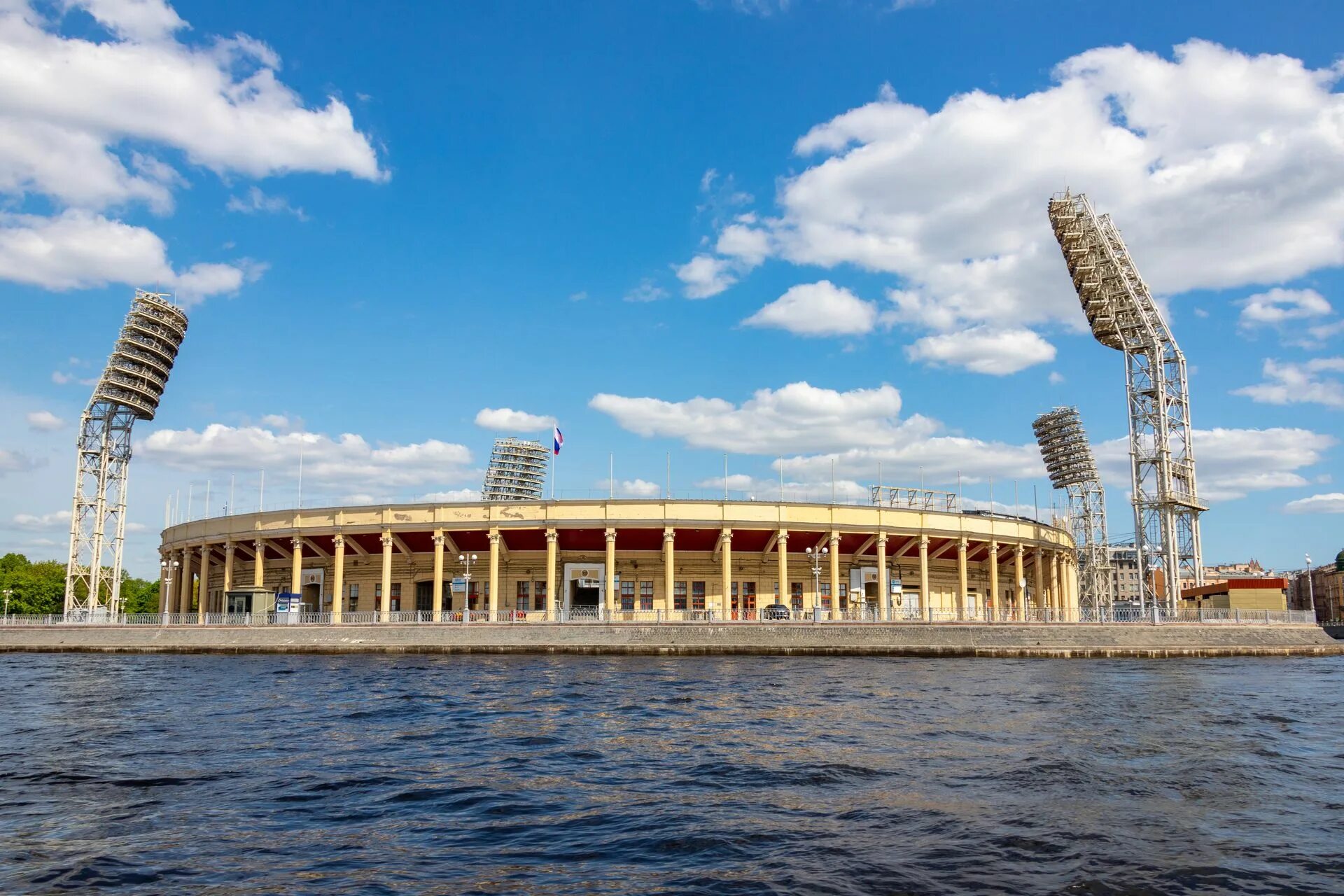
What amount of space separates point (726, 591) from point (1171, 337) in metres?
45.5

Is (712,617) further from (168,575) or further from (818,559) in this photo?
(168,575)

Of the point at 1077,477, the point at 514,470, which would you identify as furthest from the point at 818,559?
the point at 514,470

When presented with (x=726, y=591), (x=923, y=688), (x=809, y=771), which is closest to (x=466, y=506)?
(x=726, y=591)

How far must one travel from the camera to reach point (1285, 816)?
14.5 m

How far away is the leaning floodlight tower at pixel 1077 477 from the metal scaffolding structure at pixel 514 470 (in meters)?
85.5

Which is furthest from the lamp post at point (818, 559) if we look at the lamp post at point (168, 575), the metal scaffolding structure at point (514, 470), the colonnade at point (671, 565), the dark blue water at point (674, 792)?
the metal scaffolding structure at point (514, 470)

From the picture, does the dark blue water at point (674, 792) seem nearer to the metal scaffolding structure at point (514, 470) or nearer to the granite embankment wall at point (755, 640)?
the granite embankment wall at point (755, 640)

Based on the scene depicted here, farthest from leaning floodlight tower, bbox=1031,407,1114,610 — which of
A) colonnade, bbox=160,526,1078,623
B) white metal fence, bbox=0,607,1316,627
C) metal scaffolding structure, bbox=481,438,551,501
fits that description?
metal scaffolding structure, bbox=481,438,551,501

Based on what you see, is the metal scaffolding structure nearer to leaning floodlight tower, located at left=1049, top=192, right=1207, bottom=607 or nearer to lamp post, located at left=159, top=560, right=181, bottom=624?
lamp post, located at left=159, top=560, right=181, bottom=624

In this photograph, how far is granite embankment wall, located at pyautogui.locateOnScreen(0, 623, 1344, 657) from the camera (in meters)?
53.8

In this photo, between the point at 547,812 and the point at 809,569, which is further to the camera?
the point at 809,569

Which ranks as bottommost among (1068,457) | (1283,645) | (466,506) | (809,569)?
(1283,645)

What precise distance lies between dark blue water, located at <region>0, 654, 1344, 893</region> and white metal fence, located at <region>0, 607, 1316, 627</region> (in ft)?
86.0

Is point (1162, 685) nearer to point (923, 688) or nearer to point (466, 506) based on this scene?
point (923, 688)
